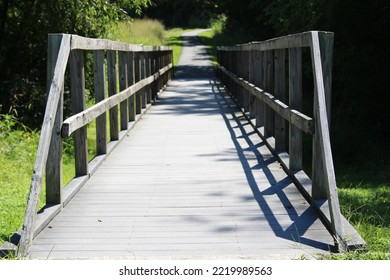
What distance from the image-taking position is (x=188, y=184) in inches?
276

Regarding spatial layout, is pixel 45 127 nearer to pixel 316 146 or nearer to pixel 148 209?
pixel 148 209

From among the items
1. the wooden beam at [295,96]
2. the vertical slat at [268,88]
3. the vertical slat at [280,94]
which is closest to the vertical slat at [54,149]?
the wooden beam at [295,96]

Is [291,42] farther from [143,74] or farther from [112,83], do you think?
[143,74]

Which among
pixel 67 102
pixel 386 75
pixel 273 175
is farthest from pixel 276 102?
pixel 67 102

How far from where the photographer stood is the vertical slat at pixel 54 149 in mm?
5613

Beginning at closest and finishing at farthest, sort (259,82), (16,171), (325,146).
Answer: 1. (325,146)
2. (16,171)
3. (259,82)

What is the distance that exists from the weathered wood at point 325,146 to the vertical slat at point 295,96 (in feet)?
4.06

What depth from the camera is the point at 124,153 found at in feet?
29.8

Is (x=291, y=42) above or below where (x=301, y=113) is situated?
above

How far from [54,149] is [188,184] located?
1.76 m

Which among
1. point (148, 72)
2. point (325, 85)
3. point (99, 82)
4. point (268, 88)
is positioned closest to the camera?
point (325, 85)

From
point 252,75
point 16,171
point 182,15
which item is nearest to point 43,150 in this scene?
point 16,171

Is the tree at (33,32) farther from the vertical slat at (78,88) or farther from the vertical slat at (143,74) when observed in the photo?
the vertical slat at (78,88)
